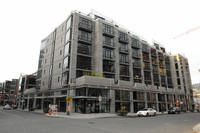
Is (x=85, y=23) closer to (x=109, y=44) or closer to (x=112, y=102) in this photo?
(x=109, y=44)

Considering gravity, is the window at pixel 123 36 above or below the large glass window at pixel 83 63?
above

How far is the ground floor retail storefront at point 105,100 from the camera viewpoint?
1175 inches

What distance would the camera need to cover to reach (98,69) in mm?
36719

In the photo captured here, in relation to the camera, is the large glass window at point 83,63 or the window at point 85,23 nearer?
the large glass window at point 83,63

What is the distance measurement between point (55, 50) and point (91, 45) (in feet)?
44.5

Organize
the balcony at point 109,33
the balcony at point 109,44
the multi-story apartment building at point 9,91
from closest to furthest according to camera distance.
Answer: the balcony at point 109,44
the balcony at point 109,33
the multi-story apartment building at point 9,91

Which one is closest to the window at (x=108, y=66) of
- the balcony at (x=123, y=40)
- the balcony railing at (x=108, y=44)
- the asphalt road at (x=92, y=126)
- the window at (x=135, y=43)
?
the balcony railing at (x=108, y=44)

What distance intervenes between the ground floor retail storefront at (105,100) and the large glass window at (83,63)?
6.76 m

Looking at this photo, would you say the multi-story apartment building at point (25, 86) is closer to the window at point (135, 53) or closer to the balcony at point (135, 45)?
the window at point (135, 53)

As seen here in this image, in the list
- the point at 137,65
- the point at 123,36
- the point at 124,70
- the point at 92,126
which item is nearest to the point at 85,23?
the point at 123,36

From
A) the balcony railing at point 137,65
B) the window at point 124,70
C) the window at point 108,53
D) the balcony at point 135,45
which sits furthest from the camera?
the balcony at point 135,45

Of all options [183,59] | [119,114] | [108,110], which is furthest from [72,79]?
[183,59]

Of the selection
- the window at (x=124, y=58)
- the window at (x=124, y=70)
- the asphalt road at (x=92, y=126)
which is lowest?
the asphalt road at (x=92, y=126)

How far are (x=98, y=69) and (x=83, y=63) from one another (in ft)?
13.5
